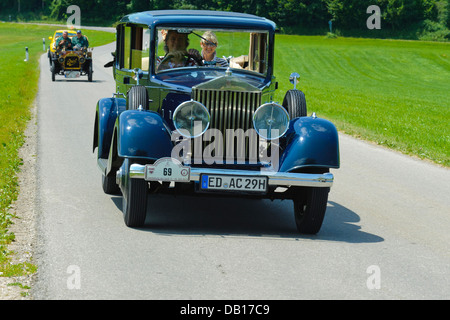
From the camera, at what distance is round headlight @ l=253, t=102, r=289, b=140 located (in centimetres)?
687

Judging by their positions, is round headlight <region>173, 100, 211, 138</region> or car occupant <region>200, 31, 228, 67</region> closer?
round headlight <region>173, 100, 211, 138</region>

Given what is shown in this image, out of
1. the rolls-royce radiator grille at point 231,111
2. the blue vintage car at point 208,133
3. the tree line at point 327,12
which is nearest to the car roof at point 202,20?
the blue vintage car at point 208,133

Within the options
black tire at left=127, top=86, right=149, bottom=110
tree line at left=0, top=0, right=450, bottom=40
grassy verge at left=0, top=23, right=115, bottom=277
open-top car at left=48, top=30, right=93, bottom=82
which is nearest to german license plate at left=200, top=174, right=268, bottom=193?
black tire at left=127, top=86, right=149, bottom=110

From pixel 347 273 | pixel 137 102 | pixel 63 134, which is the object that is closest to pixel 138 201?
pixel 137 102

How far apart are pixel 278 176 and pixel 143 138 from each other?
1304 mm

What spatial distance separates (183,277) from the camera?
207 inches

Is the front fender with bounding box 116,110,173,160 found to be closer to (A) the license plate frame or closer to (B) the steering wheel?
(A) the license plate frame

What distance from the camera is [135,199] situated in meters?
6.62

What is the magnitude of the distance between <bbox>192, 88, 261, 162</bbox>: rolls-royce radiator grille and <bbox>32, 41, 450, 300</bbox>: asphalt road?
30.8 inches

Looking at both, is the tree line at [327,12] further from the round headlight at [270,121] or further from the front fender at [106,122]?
the round headlight at [270,121]

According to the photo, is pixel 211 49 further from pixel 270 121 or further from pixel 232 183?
pixel 232 183

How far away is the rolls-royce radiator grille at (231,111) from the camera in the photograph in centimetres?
691

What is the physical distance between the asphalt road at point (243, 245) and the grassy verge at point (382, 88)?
4.11m
